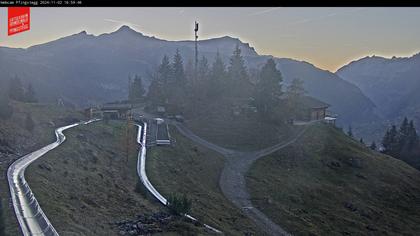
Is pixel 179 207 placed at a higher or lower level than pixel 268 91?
lower

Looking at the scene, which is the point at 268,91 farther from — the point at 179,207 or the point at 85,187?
the point at 85,187

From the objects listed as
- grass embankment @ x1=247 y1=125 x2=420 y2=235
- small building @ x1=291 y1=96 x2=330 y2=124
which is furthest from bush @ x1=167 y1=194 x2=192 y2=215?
small building @ x1=291 y1=96 x2=330 y2=124

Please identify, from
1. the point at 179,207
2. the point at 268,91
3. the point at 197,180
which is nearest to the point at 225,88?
the point at 268,91

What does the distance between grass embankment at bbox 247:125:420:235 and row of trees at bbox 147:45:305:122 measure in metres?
8.74

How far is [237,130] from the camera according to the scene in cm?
5925

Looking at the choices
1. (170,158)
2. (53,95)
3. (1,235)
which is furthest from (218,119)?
(53,95)

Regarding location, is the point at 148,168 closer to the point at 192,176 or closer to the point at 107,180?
the point at 192,176

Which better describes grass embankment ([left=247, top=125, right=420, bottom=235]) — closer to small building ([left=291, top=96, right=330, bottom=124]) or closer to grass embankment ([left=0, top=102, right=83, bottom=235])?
small building ([left=291, top=96, right=330, bottom=124])

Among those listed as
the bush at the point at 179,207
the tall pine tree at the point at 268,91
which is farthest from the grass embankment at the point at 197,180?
the tall pine tree at the point at 268,91

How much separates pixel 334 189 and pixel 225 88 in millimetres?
37184

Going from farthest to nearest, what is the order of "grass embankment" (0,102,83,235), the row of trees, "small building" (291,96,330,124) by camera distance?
"small building" (291,96,330,124)
the row of trees
"grass embankment" (0,102,83,235)

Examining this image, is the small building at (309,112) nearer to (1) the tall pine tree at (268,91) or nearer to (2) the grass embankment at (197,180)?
(1) the tall pine tree at (268,91)

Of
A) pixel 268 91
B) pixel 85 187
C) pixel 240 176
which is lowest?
pixel 240 176

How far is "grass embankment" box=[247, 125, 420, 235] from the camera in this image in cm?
3145
